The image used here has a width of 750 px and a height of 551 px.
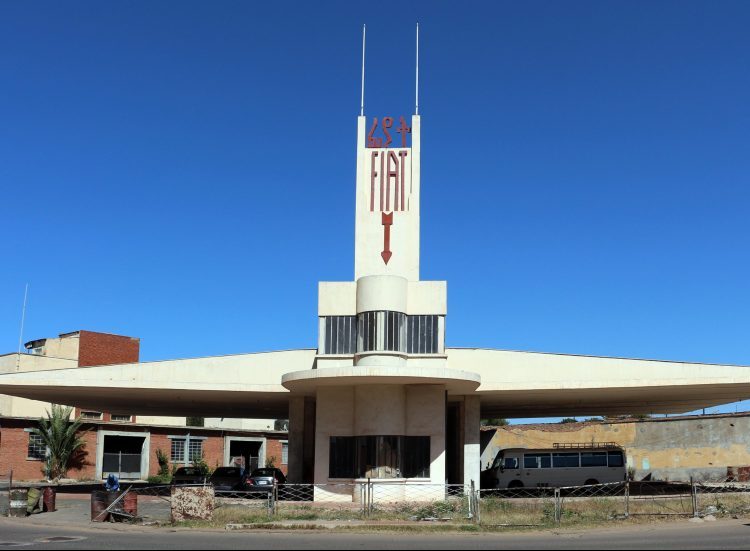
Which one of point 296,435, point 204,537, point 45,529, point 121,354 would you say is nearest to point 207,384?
point 296,435

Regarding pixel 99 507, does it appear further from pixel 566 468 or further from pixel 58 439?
pixel 58 439

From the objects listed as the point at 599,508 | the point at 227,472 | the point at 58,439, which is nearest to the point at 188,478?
the point at 227,472

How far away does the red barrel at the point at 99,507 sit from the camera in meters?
25.4

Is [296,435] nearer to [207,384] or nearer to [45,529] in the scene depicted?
[207,384]

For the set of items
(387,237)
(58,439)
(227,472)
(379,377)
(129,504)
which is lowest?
(129,504)

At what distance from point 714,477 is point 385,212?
103 feet

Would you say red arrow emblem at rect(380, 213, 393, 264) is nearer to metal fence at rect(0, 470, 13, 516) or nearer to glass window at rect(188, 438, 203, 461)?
metal fence at rect(0, 470, 13, 516)

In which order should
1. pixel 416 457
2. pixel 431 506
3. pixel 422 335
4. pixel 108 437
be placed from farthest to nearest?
1. pixel 108 437
2. pixel 422 335
3. pixel 416 457
4. pixel 431 506

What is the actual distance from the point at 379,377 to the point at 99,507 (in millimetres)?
10110

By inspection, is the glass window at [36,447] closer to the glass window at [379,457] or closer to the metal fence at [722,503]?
the glass window at [379,457]

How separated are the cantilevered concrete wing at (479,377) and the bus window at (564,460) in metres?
2.65

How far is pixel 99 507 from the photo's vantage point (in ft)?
83.9

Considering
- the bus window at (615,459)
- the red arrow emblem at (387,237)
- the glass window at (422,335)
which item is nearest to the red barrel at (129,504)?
the glass window at (422,335)

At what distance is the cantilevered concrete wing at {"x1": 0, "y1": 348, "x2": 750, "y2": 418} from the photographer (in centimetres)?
3328
